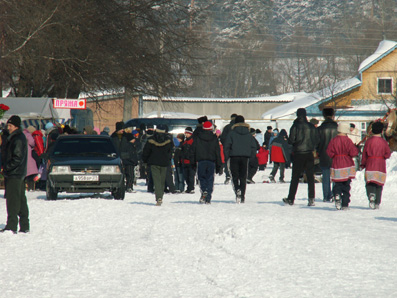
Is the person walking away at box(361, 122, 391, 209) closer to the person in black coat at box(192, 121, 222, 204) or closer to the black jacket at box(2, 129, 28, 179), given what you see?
the person in black coat at box(192, 121, 222, 204)

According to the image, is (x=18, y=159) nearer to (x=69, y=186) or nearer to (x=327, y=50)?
(x=69, y=186)

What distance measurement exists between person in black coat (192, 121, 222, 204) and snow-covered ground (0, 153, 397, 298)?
770mm

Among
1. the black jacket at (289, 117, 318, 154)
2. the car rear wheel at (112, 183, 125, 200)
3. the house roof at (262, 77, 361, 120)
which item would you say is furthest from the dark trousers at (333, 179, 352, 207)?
the house roof at (262, 77, 361, 120)

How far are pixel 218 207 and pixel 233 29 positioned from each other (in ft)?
516

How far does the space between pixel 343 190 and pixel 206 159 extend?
2.89m

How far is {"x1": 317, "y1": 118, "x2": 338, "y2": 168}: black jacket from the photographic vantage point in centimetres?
1511

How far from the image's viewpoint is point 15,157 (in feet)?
35.4

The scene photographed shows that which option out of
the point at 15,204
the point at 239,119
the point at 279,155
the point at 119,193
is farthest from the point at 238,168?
the point at 279,155

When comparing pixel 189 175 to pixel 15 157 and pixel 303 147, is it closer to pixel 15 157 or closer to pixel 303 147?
A: pixel 303 147

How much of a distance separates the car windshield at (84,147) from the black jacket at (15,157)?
19.3ft

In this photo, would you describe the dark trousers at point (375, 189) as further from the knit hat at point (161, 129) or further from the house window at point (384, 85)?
the house window at point (384, 85)

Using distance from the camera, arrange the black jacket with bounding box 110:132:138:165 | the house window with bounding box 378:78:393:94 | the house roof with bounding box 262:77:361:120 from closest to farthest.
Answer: the black jacket with bounding box 110:132:138:165
the house roof with bounding box 262:77:361:120
the house window with bounding box 378:78:393:94

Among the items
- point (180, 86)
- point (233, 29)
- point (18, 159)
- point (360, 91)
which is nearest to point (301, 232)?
point (18, 159)

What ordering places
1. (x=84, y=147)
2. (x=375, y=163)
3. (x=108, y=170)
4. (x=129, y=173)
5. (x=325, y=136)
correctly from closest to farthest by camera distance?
(x=375, y=163) < (x=325, y=136) < (x=108, y=170) < (x=84, y=147) < (x=129, y=173)
